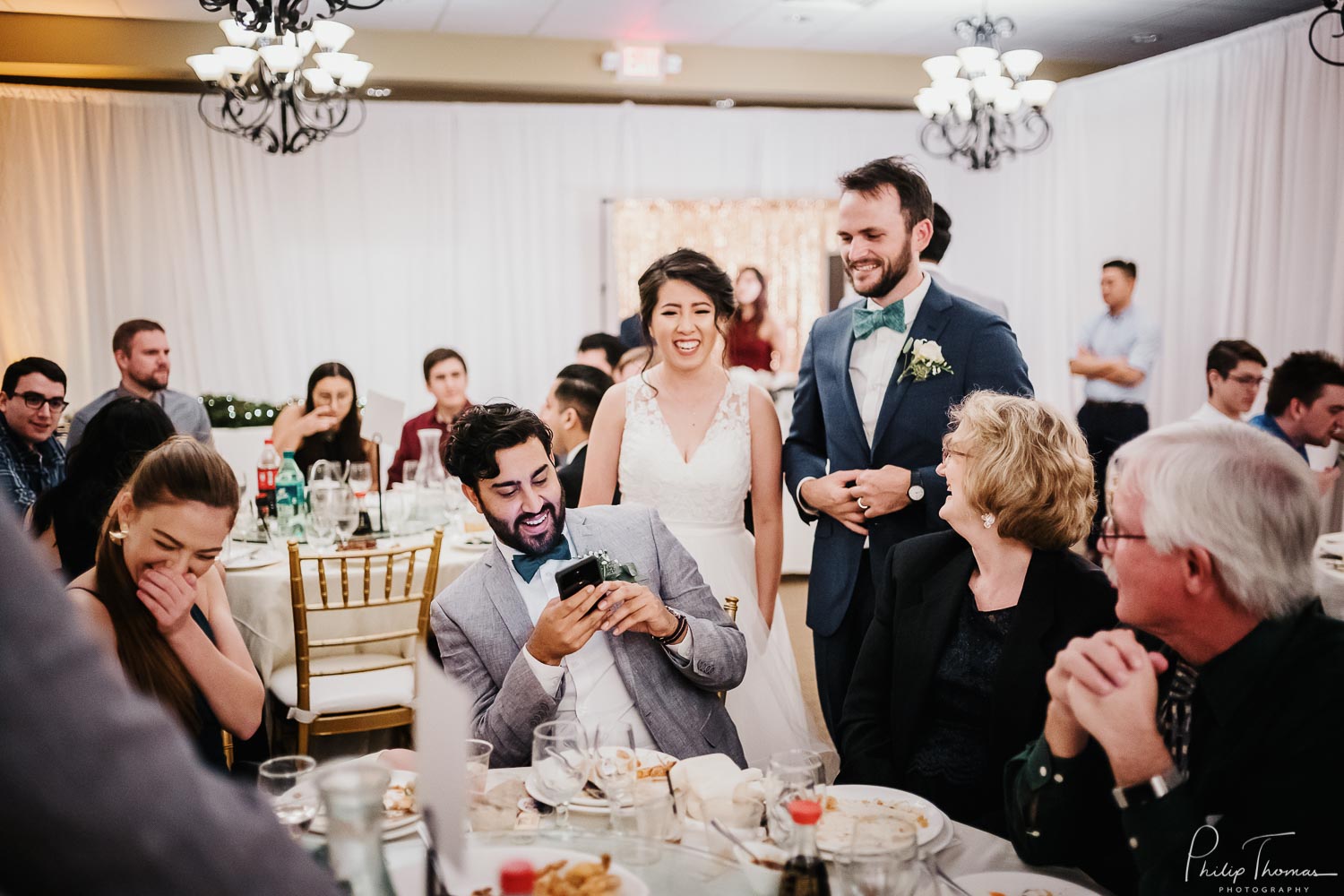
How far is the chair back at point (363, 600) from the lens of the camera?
3.32 m

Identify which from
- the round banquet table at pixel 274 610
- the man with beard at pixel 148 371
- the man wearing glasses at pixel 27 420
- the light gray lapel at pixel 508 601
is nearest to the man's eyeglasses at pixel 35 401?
the man wearing glasses at pixel 27 420

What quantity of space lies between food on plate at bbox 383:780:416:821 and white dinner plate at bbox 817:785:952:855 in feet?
1.99

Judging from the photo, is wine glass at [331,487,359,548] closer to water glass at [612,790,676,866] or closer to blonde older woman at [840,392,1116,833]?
blonde older woman at [840,392,1116,833]

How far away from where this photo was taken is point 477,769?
4.84ft

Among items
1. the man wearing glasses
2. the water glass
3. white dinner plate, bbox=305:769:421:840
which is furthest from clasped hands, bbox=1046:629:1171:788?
the man wearing glasses

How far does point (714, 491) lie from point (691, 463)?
0.38ft

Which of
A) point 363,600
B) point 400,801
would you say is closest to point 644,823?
point 400,801

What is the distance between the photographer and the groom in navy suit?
275 cm

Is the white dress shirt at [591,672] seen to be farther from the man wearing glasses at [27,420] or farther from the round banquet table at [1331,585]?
the man wearing glasses at [27,420]

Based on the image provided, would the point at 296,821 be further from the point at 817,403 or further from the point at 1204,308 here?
the point at 1204,308

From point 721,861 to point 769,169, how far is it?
324 inches

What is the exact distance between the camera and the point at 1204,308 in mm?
7203

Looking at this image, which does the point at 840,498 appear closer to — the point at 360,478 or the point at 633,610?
the point at 633,610

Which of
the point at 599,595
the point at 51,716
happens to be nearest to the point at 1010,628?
the point at 599,595
